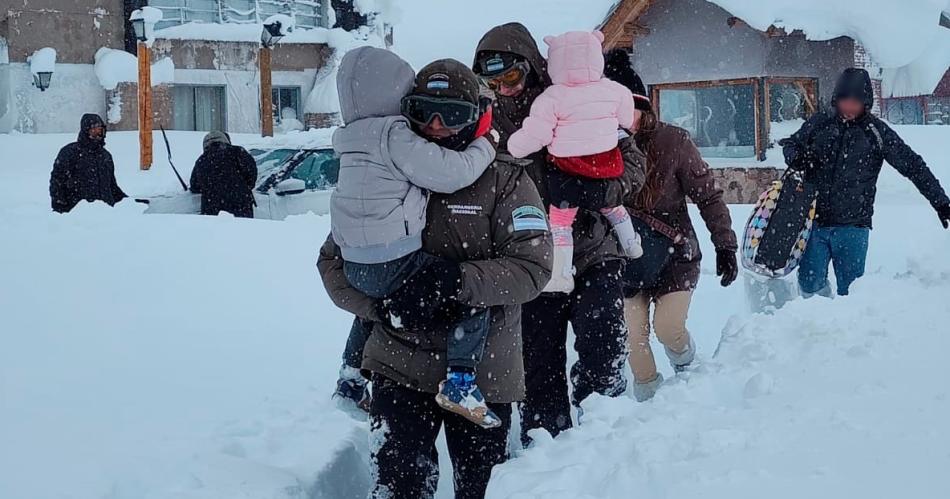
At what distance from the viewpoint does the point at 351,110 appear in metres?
2.91

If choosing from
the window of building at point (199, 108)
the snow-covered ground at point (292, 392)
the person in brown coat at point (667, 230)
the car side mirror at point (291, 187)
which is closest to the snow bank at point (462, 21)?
the window of building at point (199, 108)

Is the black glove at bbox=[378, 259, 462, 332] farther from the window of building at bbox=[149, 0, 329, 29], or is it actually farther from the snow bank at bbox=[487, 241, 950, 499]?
the window of building at bbox=[149, 0, 329, 29]

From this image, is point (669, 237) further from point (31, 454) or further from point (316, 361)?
point (31, 454)

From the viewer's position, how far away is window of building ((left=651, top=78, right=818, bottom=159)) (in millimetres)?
14547

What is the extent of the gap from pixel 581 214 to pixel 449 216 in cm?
115

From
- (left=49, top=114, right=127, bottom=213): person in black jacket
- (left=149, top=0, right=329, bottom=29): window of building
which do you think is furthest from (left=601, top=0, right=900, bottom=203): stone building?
(left=149, top=0, right=329, bottom=29): window of building

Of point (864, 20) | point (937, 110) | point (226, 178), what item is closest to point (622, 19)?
point (864, 20)

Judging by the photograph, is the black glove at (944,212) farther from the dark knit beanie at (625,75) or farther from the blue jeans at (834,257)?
the dark knit beanie at (625,75)

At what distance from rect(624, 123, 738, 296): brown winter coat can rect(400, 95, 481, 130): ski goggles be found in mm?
1742

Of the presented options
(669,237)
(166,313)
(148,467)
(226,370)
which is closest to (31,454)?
(148,467)

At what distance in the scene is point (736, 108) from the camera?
15625 millimetres

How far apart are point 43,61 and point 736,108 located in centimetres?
1529

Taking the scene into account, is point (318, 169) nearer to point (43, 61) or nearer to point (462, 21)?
point (43, 61)

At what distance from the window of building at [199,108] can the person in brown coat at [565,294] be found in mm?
21264
